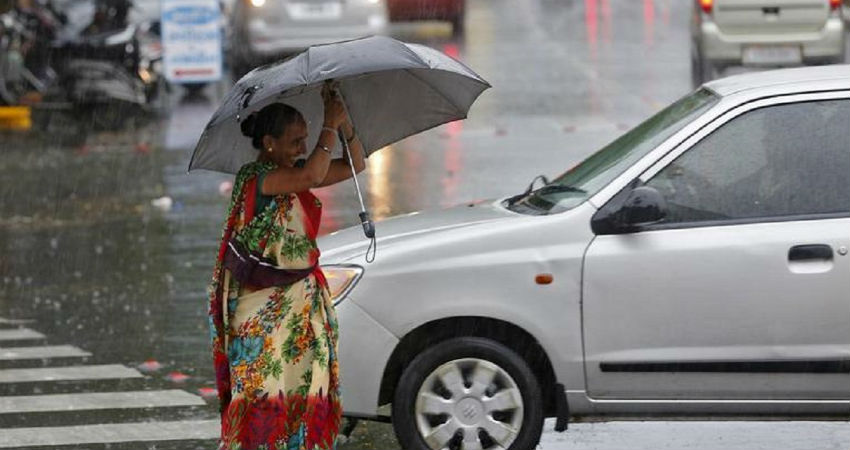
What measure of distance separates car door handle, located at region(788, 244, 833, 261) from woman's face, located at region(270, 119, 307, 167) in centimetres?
207

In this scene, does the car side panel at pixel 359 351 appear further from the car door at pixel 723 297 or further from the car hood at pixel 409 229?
the car door at pixel 723 297

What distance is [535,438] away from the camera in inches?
286

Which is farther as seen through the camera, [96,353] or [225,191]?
[225,191]

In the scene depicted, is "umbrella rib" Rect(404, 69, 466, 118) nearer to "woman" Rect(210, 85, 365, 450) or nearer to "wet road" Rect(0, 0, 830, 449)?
"woman" Rect(210, 85, 365, 450)

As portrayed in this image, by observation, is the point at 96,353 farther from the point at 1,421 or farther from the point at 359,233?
the point at 359,233

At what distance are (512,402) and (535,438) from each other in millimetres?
183

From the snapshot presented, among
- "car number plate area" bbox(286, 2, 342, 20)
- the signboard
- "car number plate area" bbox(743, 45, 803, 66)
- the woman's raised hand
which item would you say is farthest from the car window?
"car number plate area" bbox(286, 2, 342, 20)

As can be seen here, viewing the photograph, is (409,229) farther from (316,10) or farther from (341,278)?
(316,10)

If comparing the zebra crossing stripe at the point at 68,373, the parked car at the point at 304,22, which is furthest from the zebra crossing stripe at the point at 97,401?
the parked car at the point at 304,22

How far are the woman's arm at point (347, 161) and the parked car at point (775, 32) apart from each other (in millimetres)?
14704

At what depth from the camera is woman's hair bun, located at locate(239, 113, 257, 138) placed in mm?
6308

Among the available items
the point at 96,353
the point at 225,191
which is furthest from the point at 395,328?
the point at 225,191

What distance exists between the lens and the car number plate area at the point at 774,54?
67.6 feet

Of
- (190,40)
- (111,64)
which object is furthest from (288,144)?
(190,40)
